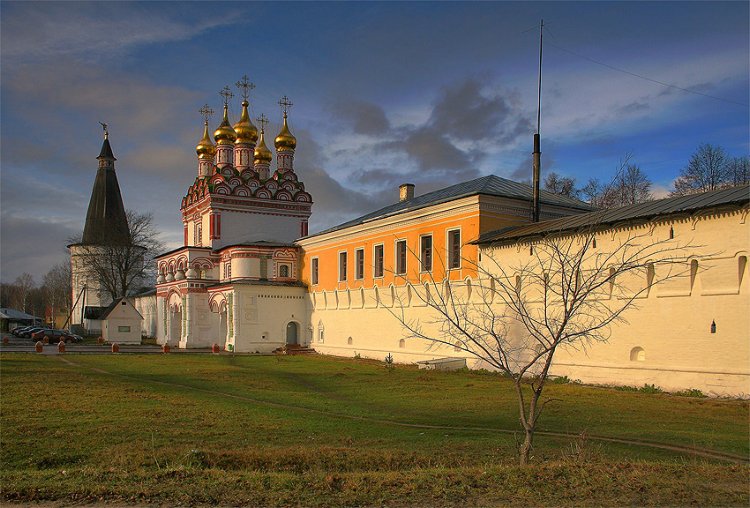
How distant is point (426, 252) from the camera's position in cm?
2623

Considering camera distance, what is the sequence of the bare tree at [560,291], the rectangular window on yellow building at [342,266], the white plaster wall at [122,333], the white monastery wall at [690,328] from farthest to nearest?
the white plaster wall at [122,333]
the rectangular window on yellow building at [342,266]
the bare tree at [560,291]
the white monastery wall at [690,328]

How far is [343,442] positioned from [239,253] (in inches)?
1070

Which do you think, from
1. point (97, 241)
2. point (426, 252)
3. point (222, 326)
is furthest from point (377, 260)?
point (97, 241)

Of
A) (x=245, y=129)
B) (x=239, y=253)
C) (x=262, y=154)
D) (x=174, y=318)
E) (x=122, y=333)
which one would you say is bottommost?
(x=122, y=333)

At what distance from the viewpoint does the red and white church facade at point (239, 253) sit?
3528 cm

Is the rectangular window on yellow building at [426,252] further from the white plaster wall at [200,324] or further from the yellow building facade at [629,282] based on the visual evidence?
the white plaster wall at [200,324]

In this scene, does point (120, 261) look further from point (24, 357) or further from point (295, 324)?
point (24, 357)

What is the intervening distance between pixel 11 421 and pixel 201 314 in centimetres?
2756

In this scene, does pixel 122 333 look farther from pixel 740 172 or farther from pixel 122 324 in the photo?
pixel 740 172

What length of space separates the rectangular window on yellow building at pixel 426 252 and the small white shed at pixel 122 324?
70.7ft

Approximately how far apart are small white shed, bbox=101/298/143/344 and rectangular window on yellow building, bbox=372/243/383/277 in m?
18.0

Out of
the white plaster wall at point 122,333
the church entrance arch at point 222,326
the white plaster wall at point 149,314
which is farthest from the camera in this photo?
the white plaster wall at point 149,314

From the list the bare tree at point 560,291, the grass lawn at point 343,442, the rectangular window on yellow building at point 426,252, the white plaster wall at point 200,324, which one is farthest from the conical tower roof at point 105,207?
the bare tree at point 560,291

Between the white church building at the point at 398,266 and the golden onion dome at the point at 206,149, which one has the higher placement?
the golden onion dome at the point at 206,149
